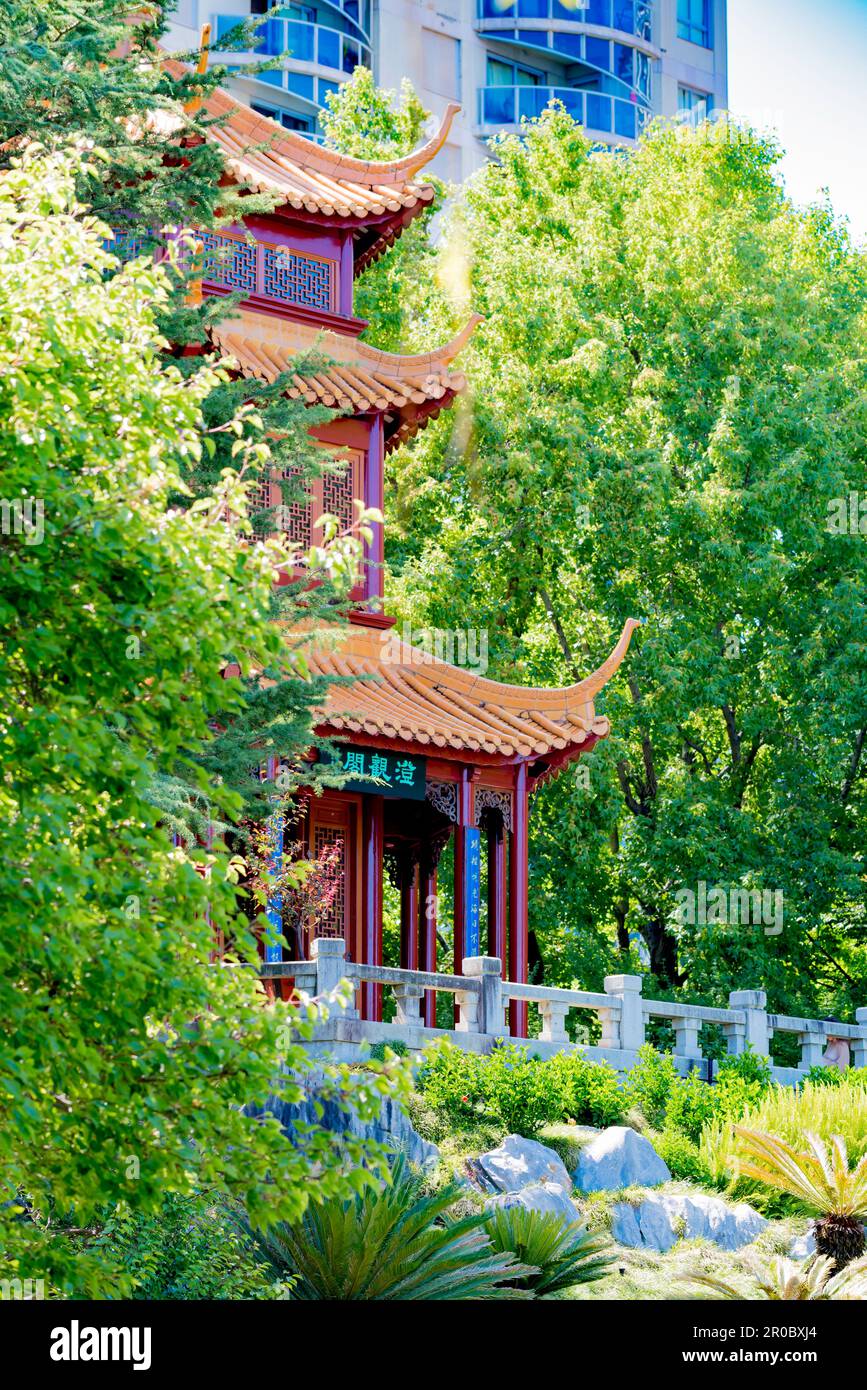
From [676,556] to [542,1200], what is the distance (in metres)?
13.1

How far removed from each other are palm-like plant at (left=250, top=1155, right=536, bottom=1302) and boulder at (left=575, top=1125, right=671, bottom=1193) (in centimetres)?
271

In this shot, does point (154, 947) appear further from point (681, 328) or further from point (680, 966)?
point (681, 328)

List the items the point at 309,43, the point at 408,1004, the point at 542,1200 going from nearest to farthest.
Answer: the point at 542,1200
the point at 408,1004
the point at 309,43

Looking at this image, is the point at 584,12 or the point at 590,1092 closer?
the point at 590,1092

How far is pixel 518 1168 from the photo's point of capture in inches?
555

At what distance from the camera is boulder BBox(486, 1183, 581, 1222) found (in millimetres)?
13391

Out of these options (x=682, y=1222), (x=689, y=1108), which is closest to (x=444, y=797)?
(x=689, y=1108)

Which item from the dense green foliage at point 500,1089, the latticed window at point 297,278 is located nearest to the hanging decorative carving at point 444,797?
the dense green foliage at point 500,1089

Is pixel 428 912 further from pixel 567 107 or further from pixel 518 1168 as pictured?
pixel 567 107

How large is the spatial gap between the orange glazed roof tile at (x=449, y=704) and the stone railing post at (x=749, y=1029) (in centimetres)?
304

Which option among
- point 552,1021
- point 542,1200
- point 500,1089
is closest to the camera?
point 542,1200

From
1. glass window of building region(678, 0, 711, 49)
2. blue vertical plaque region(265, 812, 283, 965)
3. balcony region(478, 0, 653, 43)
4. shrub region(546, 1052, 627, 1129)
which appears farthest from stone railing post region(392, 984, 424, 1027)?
glass window of building region(678, 0, 711, 49)

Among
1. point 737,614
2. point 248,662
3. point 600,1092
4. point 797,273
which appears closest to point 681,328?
point 797,273
